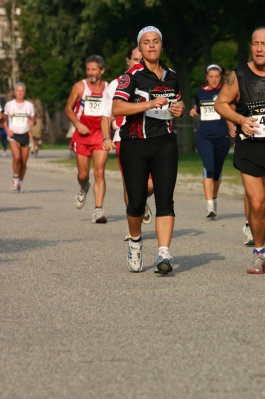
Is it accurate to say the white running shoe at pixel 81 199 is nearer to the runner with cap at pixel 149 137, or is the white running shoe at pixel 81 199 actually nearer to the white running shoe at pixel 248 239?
the white running shoe at pixel 248 239

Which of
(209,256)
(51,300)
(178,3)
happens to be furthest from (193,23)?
(51,300)

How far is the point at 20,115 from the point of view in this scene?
2170 cm

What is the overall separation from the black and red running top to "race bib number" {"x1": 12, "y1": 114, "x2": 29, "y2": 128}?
41.7 feet

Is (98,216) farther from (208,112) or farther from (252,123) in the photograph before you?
(252,123)

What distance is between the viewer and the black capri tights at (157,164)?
9.02 m

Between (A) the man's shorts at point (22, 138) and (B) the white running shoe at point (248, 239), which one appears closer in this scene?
(B) the white running shoe at point (248, 239)

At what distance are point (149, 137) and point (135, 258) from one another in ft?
3.22

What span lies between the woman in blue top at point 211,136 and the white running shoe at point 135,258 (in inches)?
239

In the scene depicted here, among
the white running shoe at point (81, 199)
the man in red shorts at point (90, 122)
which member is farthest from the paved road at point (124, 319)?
the white running shoe at point (81, 199)

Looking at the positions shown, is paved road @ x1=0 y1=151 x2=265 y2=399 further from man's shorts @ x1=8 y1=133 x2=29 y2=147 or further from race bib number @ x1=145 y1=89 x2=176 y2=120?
man's shorts @ x1=8 y1=133 x2=29 y2=147

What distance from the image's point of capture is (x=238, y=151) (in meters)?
9.22

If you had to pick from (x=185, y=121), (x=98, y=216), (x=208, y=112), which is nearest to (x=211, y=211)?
(x=208, y=112)

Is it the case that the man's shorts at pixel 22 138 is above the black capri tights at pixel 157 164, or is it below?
below

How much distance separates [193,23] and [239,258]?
3197 centimetres
